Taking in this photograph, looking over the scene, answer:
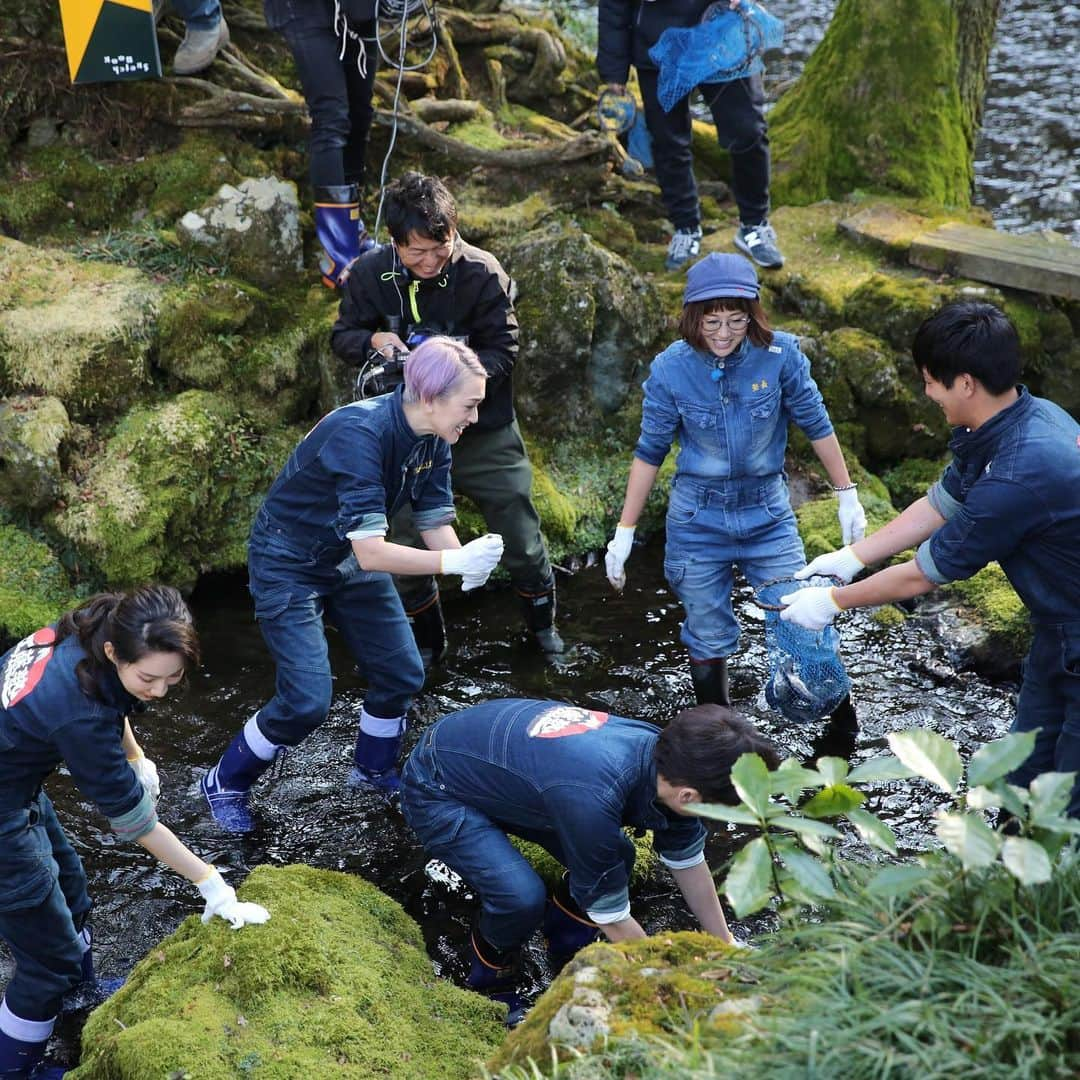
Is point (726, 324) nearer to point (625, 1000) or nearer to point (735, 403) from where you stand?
point (735, 403)

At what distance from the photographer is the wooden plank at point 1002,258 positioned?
7109mm

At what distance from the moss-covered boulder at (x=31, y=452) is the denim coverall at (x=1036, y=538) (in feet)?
13.9

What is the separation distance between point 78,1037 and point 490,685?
2.32 m

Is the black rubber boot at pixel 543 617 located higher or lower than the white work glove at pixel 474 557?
lower

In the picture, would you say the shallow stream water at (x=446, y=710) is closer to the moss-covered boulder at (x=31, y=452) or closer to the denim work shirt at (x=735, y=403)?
the moss-covered boulder at (x=31, y=452)

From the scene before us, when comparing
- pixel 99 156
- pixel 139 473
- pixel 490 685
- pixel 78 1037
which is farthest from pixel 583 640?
pixel 99 156

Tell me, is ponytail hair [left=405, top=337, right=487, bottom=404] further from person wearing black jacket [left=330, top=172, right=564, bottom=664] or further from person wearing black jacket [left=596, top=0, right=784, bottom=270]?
person wearing black jacket [left=596, top=0, right=784, bottom=270]

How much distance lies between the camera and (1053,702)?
3.62 meters

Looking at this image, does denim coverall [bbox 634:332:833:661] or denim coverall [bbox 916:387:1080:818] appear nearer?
denim coverall [bbox 916:387:1080:818]

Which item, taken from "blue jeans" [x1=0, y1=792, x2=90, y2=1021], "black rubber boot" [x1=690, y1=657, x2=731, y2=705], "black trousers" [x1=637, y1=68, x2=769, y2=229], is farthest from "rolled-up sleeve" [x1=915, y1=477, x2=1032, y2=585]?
"black trousers" [x1=637, y1=68, x2=769, y2=229]

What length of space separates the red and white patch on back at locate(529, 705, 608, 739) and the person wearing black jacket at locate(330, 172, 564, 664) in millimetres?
2031

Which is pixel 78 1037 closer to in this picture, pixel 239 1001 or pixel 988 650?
pixel 239 1001

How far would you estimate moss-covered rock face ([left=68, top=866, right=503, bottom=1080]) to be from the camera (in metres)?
3.02

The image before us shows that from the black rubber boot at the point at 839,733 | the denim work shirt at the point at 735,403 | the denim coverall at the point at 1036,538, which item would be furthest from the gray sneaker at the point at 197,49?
the denim coverall at the point at 1036,538
